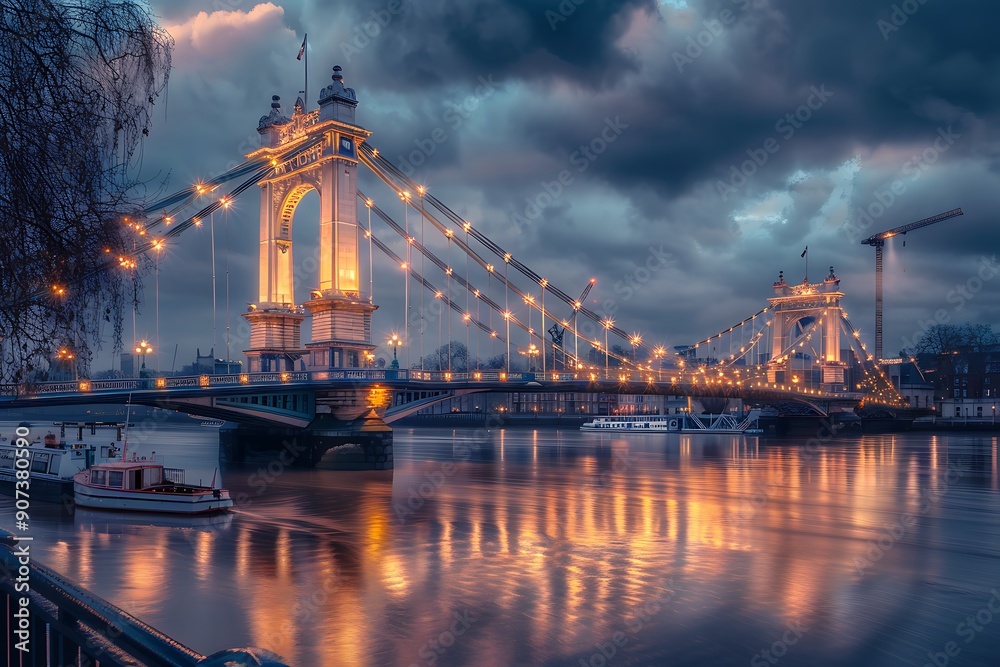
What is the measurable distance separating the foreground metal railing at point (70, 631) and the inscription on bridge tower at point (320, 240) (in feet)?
150

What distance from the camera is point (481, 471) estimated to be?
53.6 metres

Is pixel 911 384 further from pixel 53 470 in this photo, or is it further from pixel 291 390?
pixel 53 470

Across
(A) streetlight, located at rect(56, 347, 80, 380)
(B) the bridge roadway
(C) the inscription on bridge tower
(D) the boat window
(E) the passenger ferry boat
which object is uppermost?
(C) the inscription on bridge tower

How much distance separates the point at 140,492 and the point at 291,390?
629 inches

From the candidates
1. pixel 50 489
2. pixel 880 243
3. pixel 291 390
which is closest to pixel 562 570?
pixel 50 489

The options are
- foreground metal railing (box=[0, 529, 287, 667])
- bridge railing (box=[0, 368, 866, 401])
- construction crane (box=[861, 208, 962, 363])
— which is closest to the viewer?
foreground metal railing (box=[0, 529, 287, 667])

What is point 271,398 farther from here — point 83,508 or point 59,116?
point 59,116

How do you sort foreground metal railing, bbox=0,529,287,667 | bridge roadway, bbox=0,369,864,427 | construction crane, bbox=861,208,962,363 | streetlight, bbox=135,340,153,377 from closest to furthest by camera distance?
foreground metal railing, bbox=0,529,287,667
bridge roadway, bbox=0,369,864,427
streetlight, bbox=135,340,153,377
construction crane, bbox=861,208,962,363

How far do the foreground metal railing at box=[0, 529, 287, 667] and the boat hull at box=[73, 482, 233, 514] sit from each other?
29.1m

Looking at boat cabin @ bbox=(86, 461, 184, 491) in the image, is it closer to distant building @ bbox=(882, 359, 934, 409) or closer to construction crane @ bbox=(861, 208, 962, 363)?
distant building @ bbox=(882, 359, 934, 409)

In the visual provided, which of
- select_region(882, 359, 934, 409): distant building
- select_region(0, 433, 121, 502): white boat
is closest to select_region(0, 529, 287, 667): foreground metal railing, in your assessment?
select_region(0, 433, 121, 502): white boat

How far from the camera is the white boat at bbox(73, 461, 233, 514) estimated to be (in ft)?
105

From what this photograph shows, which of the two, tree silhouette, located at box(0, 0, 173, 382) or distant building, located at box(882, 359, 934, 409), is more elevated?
tree silhouette, located at box(0, 0, 173, 382)

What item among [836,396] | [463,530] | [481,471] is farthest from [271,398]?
[836,396]
